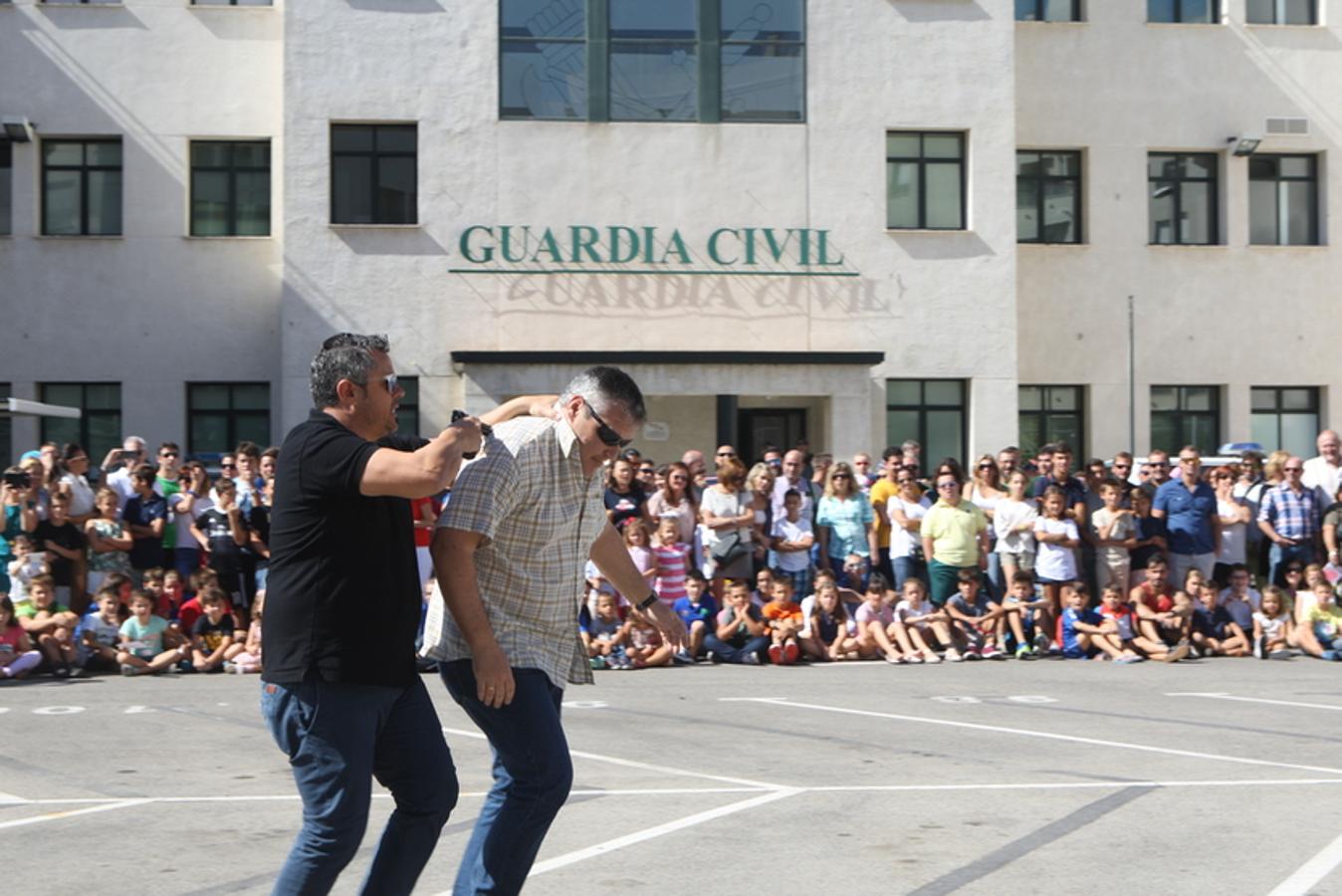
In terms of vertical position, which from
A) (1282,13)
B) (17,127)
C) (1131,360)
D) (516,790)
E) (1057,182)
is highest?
(1282,13)

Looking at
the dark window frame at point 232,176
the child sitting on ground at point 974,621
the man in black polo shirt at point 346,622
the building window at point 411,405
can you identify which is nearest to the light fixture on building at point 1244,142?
the building window at point 411,405

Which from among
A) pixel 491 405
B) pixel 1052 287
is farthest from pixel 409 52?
pixel 1052 287

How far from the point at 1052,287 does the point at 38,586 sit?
17065mm

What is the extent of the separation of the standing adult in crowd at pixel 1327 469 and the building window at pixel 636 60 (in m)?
9.79

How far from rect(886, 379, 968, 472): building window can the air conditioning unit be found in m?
6.93

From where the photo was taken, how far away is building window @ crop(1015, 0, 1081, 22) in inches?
1063

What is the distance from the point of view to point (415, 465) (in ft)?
14.7

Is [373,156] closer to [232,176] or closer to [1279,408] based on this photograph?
[232,176]

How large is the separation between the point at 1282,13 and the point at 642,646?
18.1 meters

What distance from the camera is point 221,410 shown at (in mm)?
25375

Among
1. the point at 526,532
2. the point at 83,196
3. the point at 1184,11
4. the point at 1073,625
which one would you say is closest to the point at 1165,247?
the point at 1184,11

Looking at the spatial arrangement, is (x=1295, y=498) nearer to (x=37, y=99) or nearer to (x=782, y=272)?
(x=782, y=272)

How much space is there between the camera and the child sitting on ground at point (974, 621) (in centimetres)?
1627

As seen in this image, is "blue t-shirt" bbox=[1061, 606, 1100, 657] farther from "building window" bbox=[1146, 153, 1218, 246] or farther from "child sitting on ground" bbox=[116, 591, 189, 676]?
"building window" bbox=[1146, 153, 1218, 246]
